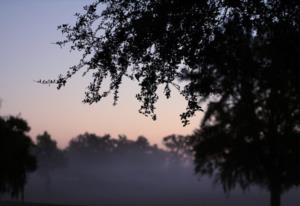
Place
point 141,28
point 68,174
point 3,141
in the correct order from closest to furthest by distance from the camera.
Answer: point 141,28 → point 3,141 → point 68,174

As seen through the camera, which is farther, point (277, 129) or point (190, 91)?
point (277, 129)

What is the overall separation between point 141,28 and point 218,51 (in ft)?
4.22

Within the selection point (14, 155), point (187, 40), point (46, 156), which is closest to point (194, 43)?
point (187, 40)

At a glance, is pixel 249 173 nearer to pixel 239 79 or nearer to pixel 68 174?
pixel 239 79

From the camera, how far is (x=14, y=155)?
37344mm

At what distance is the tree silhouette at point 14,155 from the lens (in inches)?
1448

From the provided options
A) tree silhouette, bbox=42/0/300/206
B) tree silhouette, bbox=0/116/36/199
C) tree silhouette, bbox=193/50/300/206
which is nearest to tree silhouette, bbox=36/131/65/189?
tree silhouette, bbox=0/116/36/199

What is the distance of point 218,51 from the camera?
940cm

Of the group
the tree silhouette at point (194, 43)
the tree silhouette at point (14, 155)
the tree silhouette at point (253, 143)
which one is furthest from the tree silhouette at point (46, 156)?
the tree silhouette at point (194, 43)

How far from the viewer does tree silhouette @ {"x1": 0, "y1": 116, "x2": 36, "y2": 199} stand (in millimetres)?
36781

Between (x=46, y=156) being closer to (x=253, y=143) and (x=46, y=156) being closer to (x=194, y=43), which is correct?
(x=253, y=143)

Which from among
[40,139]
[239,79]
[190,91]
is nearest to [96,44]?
[190,91]

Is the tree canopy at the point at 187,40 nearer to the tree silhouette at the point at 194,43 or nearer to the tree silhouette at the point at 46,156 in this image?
the tree silhouette at the point at 194,43

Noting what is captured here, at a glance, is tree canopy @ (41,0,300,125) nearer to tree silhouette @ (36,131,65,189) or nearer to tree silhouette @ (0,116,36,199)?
tree silhouette @ (0,116,36,199)
